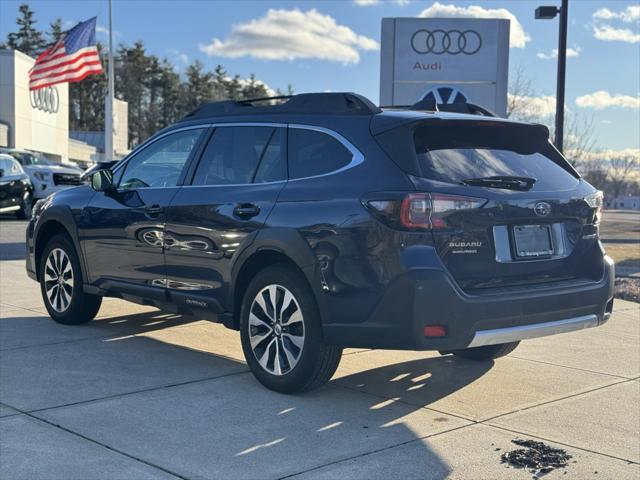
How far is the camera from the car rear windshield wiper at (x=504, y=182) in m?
4.69

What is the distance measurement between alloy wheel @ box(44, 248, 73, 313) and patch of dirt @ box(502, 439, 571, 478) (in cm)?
428

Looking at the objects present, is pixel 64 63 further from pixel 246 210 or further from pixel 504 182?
pixel 504 182

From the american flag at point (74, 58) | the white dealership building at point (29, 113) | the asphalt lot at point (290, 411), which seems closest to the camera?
the asphalt lot at point (290, 411)

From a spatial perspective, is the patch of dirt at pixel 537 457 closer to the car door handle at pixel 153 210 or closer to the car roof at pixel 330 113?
the car roof at pixel 330 113

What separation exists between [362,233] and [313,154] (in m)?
0.82

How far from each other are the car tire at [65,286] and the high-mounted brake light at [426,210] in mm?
3536

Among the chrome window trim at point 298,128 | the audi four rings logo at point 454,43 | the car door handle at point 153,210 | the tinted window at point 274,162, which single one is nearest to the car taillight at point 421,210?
the chrome window trim at point 298,128

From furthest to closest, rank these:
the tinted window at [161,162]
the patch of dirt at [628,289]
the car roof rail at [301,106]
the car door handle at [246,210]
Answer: the patch of dirt at [628,289] < the tinted window at [161,162] < the car door handle at [246,210] < the car roof rail at [301,106]

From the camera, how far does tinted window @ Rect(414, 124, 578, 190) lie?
186 inches

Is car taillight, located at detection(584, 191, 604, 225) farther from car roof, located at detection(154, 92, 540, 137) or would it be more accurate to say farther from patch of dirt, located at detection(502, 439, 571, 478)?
→ patch of dirt, located at detection(502, 439, 571, 478)

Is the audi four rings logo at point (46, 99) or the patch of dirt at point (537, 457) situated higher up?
the audi four rings logo at point (46, 99)

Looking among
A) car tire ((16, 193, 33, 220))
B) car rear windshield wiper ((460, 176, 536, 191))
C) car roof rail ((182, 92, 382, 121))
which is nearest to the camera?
car rear windshield wiper ((460, 176, 536, 191))

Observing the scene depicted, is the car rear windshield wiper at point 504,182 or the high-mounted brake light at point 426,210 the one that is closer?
the high-mounted brake light at point 426,210

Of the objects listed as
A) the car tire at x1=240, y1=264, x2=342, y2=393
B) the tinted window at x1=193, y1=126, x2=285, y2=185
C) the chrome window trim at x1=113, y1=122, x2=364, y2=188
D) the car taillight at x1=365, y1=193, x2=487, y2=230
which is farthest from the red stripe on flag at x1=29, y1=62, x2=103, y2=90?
the car taillight at x1=365, y1=193, x2=487, y2=230
